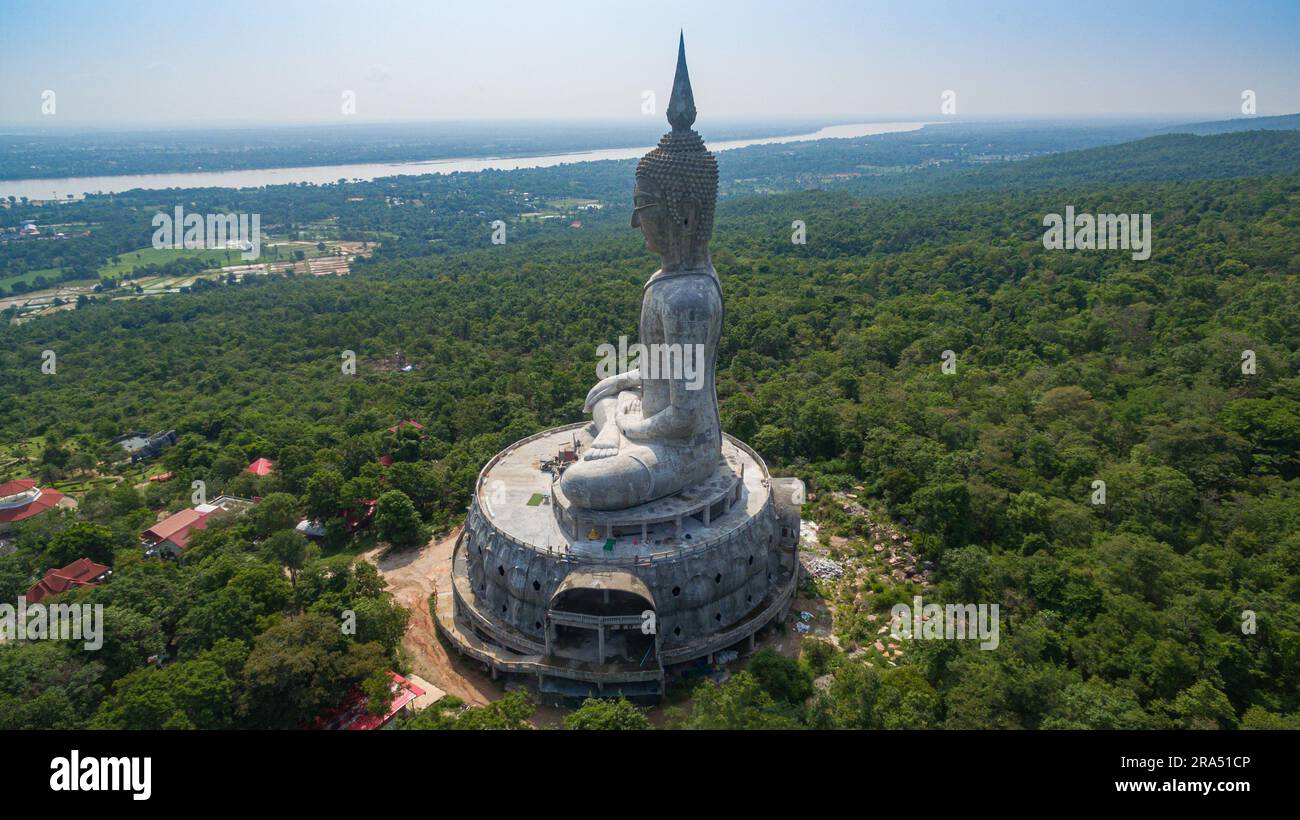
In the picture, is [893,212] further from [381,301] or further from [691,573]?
[691,573]

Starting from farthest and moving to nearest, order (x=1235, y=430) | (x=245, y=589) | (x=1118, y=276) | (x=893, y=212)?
1. (x=893, y=212)
2. (x=1118, y=276)
3. (x=1235, y=430)
4. (x=245, y=589)

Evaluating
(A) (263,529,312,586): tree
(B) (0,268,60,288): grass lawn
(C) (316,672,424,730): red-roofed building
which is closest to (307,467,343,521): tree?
(A) (263,529,312,586): tree

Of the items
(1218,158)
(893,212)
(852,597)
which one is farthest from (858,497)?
(1218,158)

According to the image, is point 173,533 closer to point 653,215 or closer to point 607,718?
point 607,718

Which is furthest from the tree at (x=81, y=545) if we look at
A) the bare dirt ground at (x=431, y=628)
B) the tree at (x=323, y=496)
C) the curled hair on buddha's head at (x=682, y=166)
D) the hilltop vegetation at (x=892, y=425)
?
the curled hair on buddha's head at (x=682, y=166)

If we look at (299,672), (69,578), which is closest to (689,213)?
(299,672)

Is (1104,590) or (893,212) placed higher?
(893,212)

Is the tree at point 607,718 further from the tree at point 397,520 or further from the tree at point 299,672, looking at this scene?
the tree at point 397,520
